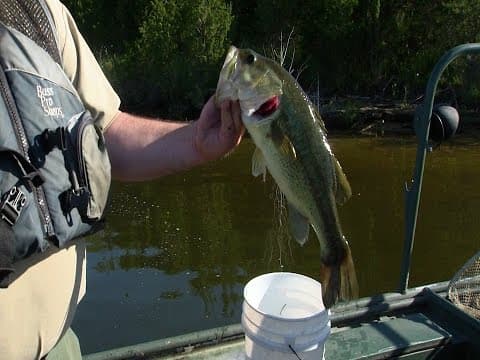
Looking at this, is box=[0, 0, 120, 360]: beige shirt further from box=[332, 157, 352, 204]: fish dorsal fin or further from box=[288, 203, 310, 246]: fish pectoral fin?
box=[332, 157, 352, 204]: fish dorsal fin

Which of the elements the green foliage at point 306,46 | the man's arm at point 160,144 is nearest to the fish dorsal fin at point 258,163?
the man's arm at point 160,144

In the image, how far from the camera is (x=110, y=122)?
89.5 inches

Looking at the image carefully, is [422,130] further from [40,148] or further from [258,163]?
[40,148]

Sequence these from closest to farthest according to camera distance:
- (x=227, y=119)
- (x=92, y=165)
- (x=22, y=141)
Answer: (x=22, y=141) → (x=92, y=165) → (x=227, y=119)

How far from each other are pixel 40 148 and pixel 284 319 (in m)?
1.15

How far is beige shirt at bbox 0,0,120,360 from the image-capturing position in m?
1.68

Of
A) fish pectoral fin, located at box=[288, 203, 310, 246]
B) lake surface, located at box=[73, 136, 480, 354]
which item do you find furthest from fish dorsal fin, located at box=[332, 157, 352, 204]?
lake surface, located at box=[73, 136, 480, 354]

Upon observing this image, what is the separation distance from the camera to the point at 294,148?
200 centimetres

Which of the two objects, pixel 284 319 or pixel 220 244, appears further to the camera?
pixel 220 244

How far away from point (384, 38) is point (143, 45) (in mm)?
10396

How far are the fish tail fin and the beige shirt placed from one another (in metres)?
0.88

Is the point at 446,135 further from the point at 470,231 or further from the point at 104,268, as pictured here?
the point at 470,231

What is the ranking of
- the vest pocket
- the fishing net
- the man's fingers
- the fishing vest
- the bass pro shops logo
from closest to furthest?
the fishing vest
the bass pro shops logo
the vest pocket
the man's fingers
the fishing net

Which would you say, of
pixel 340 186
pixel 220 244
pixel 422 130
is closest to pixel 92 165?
pixel 340 186
